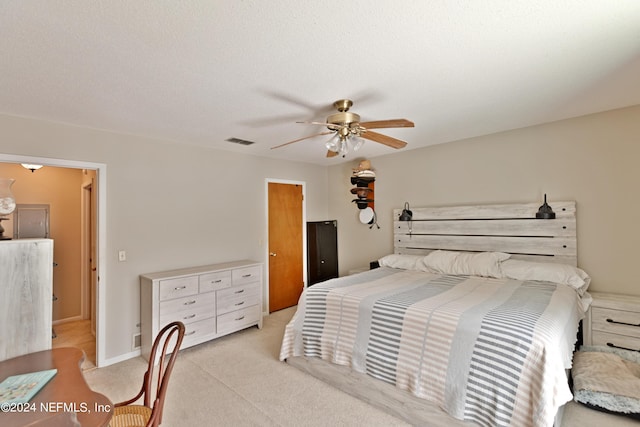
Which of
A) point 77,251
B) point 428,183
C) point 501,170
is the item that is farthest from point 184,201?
point 501,170

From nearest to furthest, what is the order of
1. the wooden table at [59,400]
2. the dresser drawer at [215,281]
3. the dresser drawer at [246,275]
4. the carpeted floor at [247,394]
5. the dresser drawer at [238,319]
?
the wooden table at [59,400] < the carpeted floor at [247,394] < the dresser drawer at [215,281] < the dresser drawer at [238,319] < the dresser drawer at [246,275]

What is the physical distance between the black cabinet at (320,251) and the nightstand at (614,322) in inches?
135

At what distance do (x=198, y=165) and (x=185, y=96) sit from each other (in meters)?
1.64

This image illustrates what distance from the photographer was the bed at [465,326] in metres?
1.81

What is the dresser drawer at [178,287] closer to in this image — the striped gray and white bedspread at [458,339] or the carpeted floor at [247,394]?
the carpeted floor at [247,394]

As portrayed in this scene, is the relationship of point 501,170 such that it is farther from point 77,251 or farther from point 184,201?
point 77,251

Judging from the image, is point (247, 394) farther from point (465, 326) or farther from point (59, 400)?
point (465, 326)

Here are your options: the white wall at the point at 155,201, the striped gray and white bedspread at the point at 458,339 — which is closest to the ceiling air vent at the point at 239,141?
the white wall at the point at 155,201

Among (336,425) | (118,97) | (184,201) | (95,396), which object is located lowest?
(336,425)

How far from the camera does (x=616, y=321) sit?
2.70m

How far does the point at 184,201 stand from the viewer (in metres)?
3.82

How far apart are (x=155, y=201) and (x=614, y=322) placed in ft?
15.6

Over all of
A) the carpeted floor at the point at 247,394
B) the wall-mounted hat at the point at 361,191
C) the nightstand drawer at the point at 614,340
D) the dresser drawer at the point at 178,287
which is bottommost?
the carpeted floor at the point at 247,394

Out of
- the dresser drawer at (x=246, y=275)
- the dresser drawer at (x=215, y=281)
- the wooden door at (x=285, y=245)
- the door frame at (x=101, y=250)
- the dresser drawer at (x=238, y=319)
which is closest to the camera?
the door frame at (x=101, y=250)
